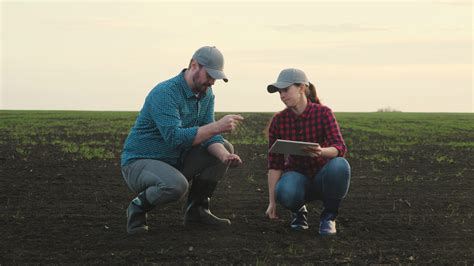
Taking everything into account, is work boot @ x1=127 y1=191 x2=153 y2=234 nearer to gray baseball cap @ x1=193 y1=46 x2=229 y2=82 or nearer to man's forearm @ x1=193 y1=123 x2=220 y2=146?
man's forearm @ x1=193 y1=123 x2=220 y2=146

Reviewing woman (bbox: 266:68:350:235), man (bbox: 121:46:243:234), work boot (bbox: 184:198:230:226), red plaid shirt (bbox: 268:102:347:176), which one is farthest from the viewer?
work boot (bbox: 184:198:230:226)

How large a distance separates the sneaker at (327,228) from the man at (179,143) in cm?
92

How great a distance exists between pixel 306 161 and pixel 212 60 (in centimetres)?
136

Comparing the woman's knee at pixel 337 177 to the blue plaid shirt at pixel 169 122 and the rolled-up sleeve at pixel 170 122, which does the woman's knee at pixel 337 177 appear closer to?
the blue plaid shirt at pixel 169 122

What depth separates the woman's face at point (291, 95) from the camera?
250 inches

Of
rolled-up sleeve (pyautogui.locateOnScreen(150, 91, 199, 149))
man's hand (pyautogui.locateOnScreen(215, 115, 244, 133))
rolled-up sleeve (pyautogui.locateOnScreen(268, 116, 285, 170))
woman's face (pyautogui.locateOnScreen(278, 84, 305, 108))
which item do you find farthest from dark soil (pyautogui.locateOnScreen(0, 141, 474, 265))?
woman's face (pyautogui.locateOnScreen(278, 84, 305, 108))

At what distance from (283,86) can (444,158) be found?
901 cm

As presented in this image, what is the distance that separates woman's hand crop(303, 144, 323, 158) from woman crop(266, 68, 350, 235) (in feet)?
0.25

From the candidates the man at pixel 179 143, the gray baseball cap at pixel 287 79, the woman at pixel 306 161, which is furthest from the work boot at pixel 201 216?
the gray baseball cap at pixel 287 79

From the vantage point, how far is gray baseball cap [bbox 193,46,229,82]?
6062mm

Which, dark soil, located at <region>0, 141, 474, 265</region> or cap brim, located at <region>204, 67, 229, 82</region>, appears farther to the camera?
cap brim, located at <region>204, 67, 229, 82</region>

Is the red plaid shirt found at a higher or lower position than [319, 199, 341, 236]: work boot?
higher

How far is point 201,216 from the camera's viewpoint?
7.02 metres

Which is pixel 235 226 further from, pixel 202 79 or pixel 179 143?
pixel 202 79
